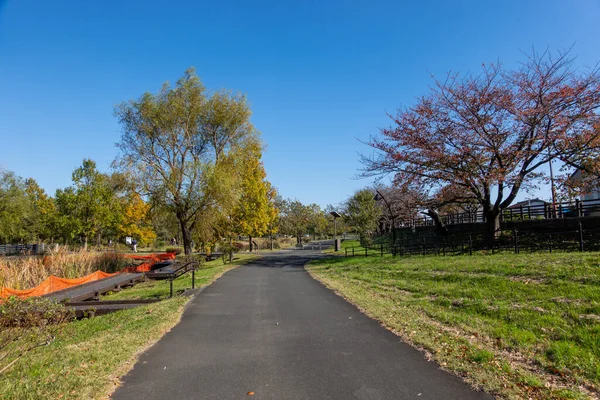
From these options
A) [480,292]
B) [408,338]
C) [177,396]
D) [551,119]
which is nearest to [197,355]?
[177,396]

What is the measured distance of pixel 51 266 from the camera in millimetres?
17312

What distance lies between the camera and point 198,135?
26609 mm

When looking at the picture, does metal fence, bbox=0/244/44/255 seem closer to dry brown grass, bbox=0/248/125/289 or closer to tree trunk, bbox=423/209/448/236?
dry brown grass, bbox=0/248/125/289

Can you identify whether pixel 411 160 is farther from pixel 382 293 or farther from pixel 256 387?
pixel 256 387

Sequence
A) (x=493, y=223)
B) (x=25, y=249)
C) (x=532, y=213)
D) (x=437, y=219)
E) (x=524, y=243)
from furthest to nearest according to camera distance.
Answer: (x=25, y=249), (x=437, y=219), (x=532, y=213), (x=493, y=223), (x=524, y=243)

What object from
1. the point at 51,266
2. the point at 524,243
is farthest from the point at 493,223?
the point at 51,266

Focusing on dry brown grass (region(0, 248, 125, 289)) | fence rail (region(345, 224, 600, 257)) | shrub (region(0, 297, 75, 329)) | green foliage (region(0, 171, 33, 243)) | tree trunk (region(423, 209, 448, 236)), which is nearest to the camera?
shrub (region(0, 297, 75, 329))

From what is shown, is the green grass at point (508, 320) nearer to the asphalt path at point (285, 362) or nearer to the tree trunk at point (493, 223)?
the asphalt path at point (285, 362)

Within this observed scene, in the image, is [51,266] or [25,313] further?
[51,266]

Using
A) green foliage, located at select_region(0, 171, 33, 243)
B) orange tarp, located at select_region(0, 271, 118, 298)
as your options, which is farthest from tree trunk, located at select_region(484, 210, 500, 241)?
green foliage, located at select_region(0, 171, 33, 243)

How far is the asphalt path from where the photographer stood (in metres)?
4.45

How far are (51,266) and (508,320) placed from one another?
718 inches

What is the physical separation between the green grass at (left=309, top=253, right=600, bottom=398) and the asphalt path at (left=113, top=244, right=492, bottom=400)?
1.59 ft

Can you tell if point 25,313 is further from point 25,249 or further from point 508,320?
point 25,249
